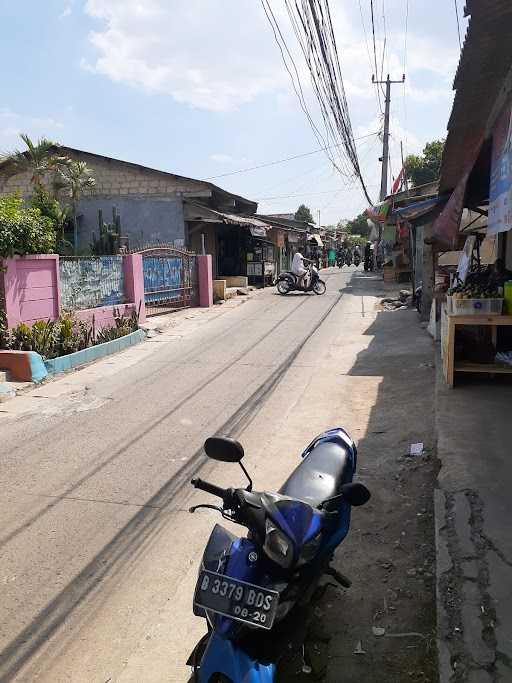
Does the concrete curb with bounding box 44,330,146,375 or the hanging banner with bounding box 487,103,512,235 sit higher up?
the hanging banner with bounding box 487,103,512,235

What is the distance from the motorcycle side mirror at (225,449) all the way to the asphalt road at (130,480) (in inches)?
45.0

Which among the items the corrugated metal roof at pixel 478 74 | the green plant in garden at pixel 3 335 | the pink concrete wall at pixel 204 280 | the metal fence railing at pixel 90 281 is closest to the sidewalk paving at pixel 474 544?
the corrugated metal roof at pixel 478 74

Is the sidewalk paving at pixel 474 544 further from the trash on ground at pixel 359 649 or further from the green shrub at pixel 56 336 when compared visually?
the green shrub at pixel 56 336

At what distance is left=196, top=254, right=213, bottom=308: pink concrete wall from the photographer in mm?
17984

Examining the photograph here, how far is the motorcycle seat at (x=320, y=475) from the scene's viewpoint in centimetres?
302

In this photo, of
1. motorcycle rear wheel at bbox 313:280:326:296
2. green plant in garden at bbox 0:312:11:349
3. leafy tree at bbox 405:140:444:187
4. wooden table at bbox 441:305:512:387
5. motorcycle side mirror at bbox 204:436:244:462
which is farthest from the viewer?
leafy tree at bbox 405:140:444:187

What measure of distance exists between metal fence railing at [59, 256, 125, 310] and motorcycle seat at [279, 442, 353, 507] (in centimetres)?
842

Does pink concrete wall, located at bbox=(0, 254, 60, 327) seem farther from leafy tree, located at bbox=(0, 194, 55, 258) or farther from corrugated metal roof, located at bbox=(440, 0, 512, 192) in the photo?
corrugated metal roof, located at bbox=(440, 0, 512, 192)

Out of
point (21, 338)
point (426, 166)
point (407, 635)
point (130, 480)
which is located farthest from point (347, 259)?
point (407, 635)

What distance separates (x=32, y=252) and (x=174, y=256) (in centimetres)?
698

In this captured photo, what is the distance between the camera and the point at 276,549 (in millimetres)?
2168

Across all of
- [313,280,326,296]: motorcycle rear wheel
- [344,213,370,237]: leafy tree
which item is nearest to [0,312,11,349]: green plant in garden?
[313,280,326,296]: motorcycle rear wheel

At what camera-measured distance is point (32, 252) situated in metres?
9.66

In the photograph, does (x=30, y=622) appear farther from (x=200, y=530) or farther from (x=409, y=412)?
(x=409, y=412)
